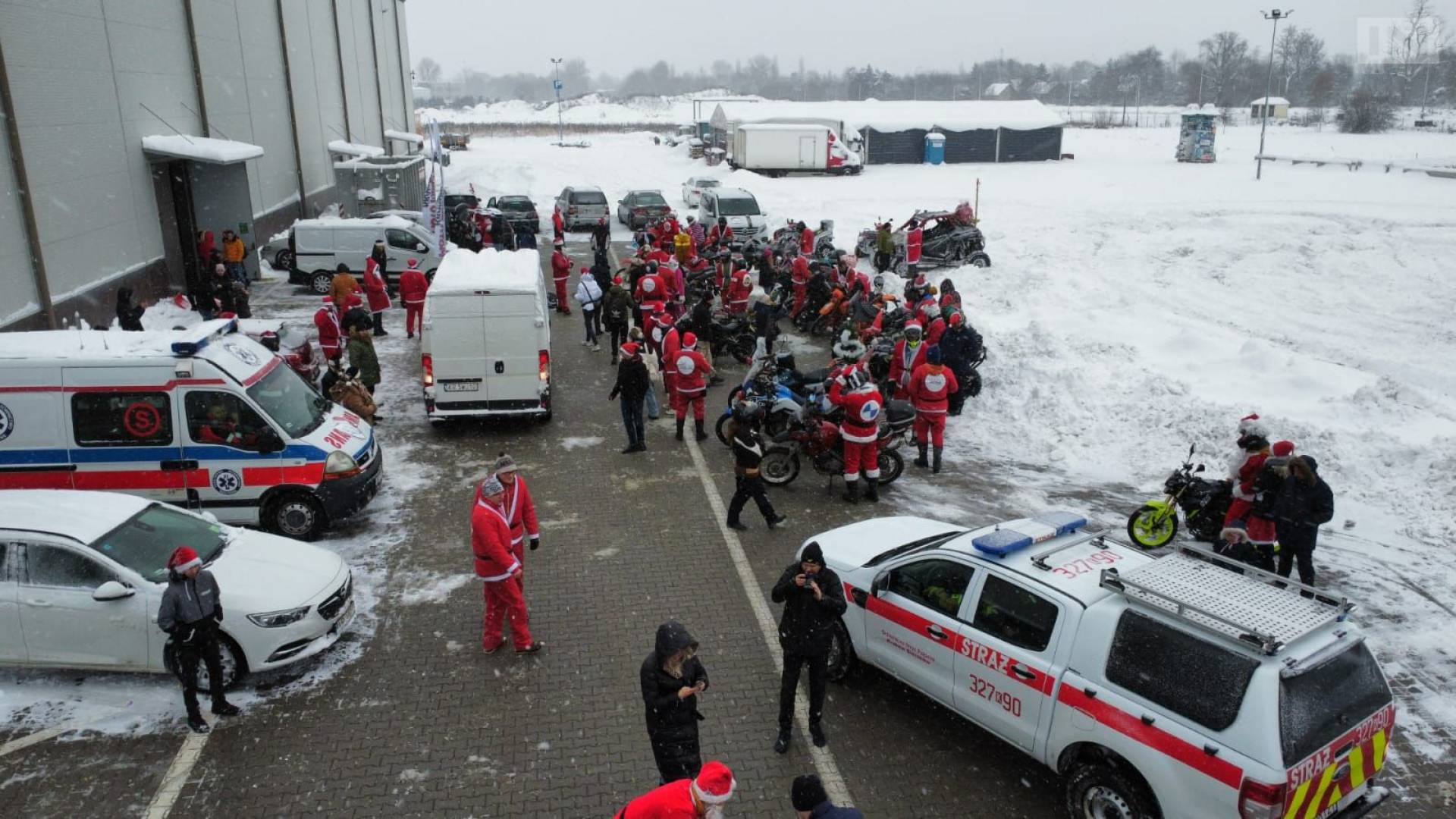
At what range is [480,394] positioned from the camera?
13250 mm

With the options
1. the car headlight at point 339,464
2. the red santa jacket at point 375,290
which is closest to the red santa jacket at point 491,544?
the car headlight at point 339,464

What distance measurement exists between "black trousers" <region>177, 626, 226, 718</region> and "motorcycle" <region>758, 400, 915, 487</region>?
6.43 meters

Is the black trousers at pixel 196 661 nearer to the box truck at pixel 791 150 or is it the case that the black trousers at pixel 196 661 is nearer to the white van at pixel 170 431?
the white van at pixel 170 431

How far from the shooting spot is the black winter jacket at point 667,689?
5473 mm

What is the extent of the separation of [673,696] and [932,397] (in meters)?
7.39

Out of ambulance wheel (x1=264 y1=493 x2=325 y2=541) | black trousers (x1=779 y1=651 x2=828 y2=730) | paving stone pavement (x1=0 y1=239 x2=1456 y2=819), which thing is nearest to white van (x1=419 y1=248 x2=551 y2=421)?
paving stone pavement (x1=0 y1=239 x2=1456 y2=819)

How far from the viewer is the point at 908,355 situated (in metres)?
13.3

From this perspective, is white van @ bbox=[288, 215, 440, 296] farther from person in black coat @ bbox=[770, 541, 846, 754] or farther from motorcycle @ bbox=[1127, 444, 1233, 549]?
Answer: person in black coat @ bbox=[770, 541, 846, 754]

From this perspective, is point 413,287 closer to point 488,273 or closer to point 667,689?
point 488,273

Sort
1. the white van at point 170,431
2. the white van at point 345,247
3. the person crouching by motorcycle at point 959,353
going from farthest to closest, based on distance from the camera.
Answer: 1. the white van at point 345,247
2. the person crouching by motorcycle at point 959,353
3. the white van at point 170,431

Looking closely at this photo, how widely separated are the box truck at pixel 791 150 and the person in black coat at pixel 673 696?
42.7 metres

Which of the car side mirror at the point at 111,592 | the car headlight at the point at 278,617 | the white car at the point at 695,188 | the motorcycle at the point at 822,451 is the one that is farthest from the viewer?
the white car at the point at 695,188

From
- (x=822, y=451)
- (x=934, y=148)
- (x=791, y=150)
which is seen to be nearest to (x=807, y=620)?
(x=822, y=451)

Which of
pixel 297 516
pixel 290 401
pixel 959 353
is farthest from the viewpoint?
pixel 959 353
